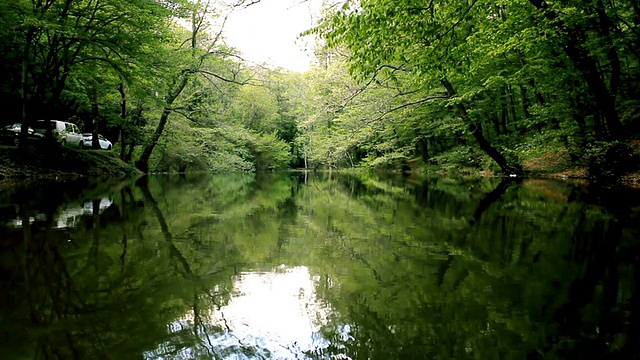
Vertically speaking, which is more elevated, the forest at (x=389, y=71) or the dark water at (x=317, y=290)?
the forest at (x=389, y=71)

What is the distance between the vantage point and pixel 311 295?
2576 mm

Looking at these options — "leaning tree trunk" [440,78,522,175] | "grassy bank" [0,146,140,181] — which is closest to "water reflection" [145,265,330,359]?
"grassy bank" [0,146,140,181]

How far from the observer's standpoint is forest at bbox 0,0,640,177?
7844mm

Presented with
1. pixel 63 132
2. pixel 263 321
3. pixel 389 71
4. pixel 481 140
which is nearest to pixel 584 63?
pixel 389 71

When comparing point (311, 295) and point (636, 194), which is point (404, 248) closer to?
point (311, 295)

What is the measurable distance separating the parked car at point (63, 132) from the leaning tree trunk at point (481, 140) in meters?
17.8

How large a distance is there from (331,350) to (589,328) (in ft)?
4.39

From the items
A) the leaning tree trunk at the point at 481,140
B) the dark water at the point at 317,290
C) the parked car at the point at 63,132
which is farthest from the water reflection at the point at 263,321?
the parked car at the point at 63,132

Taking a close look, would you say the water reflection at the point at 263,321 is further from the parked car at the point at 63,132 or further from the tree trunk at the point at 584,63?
the parked car at the point at 63,132

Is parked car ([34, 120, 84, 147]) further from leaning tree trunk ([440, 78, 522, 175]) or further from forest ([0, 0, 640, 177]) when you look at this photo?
leaning tree trunk ([440, 78, 522, 175])

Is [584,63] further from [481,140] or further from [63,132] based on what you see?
[63,132]

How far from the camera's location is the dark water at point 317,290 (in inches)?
72.1

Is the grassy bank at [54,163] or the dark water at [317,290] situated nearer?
the dark water at [317,290]

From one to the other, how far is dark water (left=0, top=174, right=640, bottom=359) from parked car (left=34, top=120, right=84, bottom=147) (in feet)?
52.7
